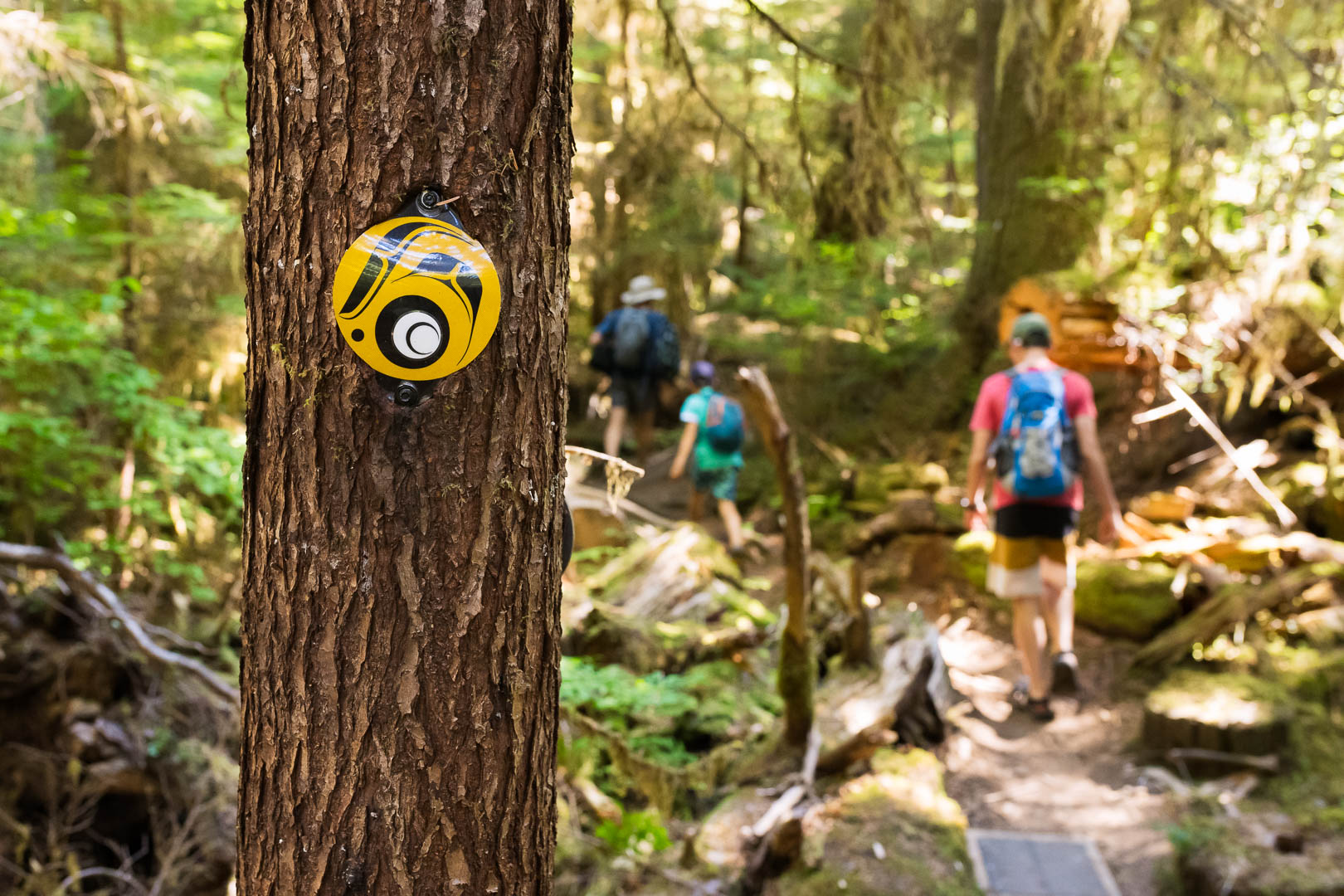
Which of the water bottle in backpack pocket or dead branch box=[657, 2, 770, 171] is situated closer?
dead branch box=[657, 2, 770, 171]

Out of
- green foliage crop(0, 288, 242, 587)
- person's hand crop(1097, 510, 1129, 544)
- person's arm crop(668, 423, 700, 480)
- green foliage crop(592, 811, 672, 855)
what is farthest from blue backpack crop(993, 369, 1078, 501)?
green foliage crop(0, 288, 242, 587)

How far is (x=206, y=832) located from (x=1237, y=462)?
7.92m

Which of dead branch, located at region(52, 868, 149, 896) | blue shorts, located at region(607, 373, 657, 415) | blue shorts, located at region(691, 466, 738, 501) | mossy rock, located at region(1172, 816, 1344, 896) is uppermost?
blue shorts, located at region(607, 373, 657, 415)

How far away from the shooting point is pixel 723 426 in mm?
9164

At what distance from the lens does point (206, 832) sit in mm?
5594

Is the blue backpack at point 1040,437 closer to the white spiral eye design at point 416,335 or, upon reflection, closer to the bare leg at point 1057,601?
the bare leg at point 1057,601

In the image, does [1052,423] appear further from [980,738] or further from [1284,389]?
[1284,389]

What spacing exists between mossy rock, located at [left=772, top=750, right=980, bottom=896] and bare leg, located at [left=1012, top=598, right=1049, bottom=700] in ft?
5.12

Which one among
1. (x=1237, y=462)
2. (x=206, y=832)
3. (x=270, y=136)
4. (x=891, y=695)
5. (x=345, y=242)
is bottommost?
(x=206, y=832)

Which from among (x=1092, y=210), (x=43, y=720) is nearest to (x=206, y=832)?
(x=43, y=720)

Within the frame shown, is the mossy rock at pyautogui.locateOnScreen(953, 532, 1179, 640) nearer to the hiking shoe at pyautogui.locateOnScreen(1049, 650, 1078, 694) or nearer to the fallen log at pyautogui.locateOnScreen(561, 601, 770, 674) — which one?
the hiking shoe at pyautogui.locateOnScreen(1049, 650, 1078, 694)

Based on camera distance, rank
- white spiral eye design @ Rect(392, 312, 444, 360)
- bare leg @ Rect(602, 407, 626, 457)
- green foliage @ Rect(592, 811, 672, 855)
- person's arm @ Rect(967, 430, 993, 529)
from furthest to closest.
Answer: bare leg @ Rect(602, 407, 626, 457), person's arm @ Rect(967, 430, 993, 529), green foliage @ Rect(592, 811, 672, 855), white spiral eye design @ Rect(392, 312, 444, 360)

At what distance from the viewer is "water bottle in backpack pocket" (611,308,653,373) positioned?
32.3ft

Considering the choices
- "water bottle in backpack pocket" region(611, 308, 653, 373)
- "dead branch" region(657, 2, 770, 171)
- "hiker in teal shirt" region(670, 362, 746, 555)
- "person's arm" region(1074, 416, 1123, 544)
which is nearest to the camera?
"dead branch" region(657, 2, 770, 171)
